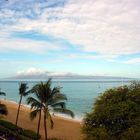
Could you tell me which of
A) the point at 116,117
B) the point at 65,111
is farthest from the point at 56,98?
the point at 116,117

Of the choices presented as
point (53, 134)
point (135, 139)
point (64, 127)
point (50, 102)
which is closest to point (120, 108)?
point (135, 139)

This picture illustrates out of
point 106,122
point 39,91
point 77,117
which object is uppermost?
point 39,91

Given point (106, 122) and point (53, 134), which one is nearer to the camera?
point (106, 122)

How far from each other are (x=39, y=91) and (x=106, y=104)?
785 cm

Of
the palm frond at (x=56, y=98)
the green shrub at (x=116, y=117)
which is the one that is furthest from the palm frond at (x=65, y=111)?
the green shrub at (x=116, y=117)

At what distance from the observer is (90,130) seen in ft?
100

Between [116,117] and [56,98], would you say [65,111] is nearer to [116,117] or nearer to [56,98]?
[56,98]

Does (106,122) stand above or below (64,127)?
above

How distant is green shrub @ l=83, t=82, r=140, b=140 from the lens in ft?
92.1

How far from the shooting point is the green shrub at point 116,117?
92.1 ft

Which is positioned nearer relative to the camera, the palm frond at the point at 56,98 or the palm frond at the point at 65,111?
the palm frond at the point at 65,111

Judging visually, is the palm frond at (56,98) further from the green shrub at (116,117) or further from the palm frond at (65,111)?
the green shrub at (116,117)

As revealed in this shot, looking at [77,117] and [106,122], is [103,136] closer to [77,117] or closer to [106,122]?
[106,122]

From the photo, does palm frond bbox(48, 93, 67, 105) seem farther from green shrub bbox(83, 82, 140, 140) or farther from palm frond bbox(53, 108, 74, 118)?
green shrub bbox(83, 82, 140, 140)
